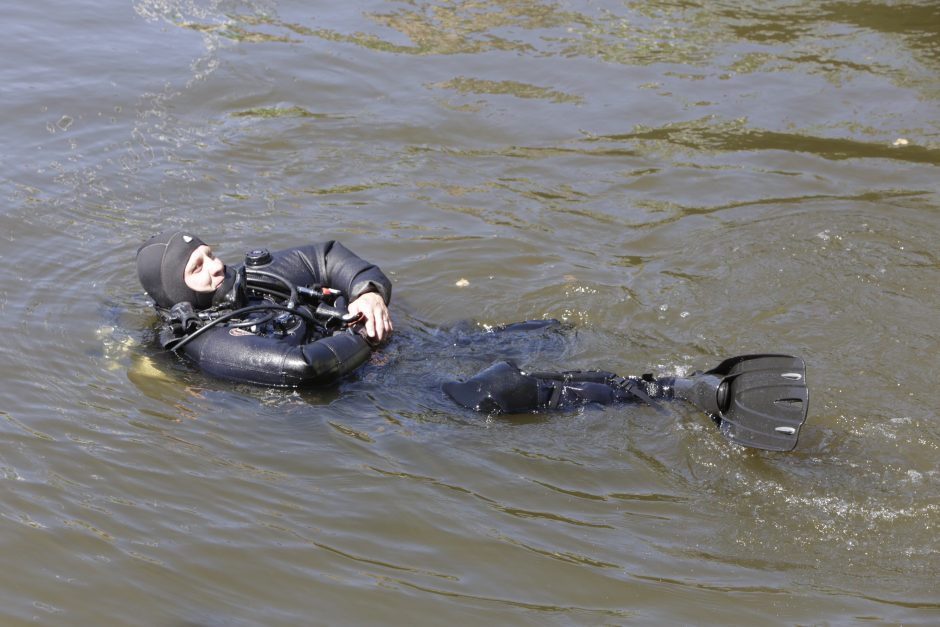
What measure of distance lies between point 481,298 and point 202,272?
6.29 ft

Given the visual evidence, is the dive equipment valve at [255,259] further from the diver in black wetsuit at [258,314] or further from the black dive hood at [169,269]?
the black dive hood at [169,269]

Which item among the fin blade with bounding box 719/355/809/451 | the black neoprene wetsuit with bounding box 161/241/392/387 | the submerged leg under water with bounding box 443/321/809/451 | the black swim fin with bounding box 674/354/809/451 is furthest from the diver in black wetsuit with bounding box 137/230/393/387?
the fin blade with bounding box 719/355/809/451

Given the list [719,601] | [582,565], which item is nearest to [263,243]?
[582,565]

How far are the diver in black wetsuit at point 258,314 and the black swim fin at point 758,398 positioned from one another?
1846mm

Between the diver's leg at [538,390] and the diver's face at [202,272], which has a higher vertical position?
the diver's face at [202,272]

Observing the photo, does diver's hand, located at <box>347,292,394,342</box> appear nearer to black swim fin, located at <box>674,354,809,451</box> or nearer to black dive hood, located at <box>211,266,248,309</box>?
black dive hood, located at <box>211,266,248,309</box>

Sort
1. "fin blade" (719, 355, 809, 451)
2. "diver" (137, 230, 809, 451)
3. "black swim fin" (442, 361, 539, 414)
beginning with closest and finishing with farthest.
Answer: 1. "fin blade" (719, 355, 809, 451)
2. "diver" (137, 230, 809, 451)
3. "black swim fin" (442, 361, 539, 414)

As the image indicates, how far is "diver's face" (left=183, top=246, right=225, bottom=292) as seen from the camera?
579 cm

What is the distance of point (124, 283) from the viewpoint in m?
7.05

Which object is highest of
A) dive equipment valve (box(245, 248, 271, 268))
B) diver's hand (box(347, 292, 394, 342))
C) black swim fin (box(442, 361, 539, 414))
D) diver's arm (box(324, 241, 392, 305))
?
dive equipment valve (box(245, 248, 271, 268))

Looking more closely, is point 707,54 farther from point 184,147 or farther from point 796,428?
point 796,428

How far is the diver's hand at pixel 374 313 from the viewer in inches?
233

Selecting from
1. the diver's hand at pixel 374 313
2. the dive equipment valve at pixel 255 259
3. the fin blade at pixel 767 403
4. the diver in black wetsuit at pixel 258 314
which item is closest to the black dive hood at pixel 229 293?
the diver in black wetsuit at pixel 258 314

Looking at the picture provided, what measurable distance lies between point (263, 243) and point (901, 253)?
4.33 m
